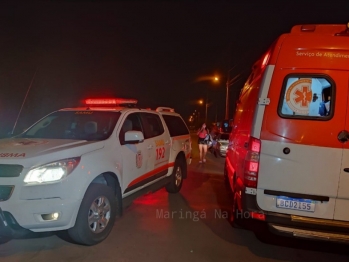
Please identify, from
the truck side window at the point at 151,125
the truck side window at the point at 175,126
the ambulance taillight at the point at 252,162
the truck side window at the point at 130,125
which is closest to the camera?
the ambulance taillight at the point at 252,162

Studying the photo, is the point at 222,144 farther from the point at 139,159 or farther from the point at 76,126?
the point at 76,126

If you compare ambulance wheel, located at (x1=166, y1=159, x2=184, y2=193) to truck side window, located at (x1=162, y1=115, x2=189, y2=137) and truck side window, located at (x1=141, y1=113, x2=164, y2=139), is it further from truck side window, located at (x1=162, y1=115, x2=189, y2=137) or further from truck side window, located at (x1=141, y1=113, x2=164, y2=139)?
truck side window, located at (x1=141, y1=113, x2=164, y2=139)

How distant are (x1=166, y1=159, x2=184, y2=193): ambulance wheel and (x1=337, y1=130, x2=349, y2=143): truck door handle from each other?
3.86m

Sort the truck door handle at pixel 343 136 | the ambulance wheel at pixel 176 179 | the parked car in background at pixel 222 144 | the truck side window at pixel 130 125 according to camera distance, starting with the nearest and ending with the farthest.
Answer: the truck door handle at pixel 343 136 → the truck side window at pixel 130 125 → the ambulance wheel at pixel 176 179 → the parked car in background at pixel 222 144

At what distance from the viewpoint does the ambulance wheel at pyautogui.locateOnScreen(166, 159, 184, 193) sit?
265 inches

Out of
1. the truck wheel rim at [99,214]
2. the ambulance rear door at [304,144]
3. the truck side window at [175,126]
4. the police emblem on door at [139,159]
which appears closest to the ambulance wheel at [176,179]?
the truck side window at [175,126]

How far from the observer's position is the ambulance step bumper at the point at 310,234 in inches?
136

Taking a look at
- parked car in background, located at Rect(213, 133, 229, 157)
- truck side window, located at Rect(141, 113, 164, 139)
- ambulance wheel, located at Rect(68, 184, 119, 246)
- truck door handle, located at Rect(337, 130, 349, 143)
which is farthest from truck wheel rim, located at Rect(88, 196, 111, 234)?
parked car in background, located at Rect(213, 133, 229, 157)

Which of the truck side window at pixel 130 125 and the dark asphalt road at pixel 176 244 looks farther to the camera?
the truck side window at pixel 130 125

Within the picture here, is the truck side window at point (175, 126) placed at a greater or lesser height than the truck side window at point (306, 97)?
lesser

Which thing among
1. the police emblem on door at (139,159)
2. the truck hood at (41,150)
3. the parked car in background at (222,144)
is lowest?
the parked car in background at (222,144)

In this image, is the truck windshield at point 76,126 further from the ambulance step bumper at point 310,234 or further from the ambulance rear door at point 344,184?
the ambulance rear door at point 344,184

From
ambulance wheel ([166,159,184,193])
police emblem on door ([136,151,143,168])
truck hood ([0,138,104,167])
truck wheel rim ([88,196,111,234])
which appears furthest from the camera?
ambulance wheel ([166,159,184,193])

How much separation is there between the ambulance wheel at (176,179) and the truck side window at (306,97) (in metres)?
3.60
